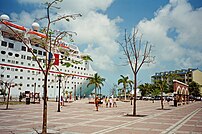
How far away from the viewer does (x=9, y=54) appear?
4938 cm

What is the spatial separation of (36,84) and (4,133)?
47037 millimetres

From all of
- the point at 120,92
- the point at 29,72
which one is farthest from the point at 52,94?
the point at 120,92

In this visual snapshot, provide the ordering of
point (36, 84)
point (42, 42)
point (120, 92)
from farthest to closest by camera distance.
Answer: point (120, 92) < point (36, 84) < point (42, 42)

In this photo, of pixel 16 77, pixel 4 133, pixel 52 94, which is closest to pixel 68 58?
pixel 4 133

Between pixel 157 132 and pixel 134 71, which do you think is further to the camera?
pixel 134 71

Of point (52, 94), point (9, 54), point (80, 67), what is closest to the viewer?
point (9, 54)

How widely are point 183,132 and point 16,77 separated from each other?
45.7 m

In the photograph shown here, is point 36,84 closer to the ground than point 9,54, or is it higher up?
closer to the ground

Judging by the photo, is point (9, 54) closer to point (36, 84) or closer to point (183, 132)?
point (36, 84)

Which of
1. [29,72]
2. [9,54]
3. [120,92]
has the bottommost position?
[120,92]

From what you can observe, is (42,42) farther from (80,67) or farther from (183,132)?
(80,67)

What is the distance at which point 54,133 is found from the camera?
30.6ft

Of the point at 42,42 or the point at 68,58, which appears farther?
the point at 68,58

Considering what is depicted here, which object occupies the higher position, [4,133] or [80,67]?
[80,67]
